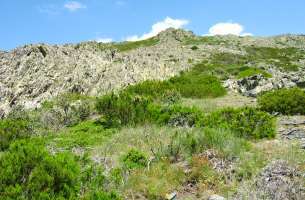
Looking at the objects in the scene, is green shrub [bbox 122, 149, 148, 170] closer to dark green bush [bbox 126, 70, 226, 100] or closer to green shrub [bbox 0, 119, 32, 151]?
green shrub [bbox 0, 119, 32, 151]

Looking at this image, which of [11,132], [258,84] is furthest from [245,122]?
[258,84]

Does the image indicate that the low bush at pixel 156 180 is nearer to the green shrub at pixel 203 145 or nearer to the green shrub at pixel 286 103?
the green shrub at pixel 203 145

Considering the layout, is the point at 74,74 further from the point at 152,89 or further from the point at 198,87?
the point at 198,87

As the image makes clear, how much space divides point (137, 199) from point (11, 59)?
70.1ft

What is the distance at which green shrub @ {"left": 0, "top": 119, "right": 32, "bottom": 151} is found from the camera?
13.9m

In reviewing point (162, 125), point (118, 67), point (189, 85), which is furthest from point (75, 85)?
point (162, 125)

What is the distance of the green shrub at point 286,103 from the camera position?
56.4ft

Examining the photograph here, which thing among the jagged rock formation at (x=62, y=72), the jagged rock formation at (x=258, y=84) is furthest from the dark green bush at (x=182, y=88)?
the jagged rock formation at (x=62, y=72)

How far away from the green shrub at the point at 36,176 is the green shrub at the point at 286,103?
1117 cm

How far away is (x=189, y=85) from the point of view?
25.4 metres

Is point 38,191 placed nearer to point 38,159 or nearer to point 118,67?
point 38,159

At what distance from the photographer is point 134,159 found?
1077 cm

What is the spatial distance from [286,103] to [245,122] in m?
4.35

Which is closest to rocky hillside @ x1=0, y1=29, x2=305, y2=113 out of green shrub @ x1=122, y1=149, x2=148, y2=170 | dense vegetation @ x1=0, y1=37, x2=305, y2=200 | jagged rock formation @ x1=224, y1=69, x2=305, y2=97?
jagged rock formation @ x1=224, y1=69, x2=305, y2=97
